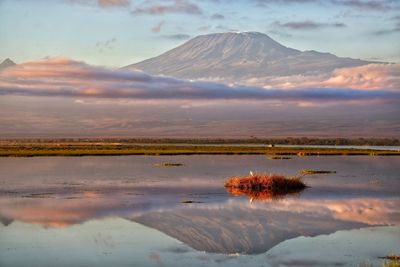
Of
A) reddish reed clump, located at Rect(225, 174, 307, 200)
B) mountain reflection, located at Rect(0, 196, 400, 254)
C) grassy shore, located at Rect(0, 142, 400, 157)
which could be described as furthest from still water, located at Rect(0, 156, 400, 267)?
grassy shore, located at Rect(0, 142, 400, 157)

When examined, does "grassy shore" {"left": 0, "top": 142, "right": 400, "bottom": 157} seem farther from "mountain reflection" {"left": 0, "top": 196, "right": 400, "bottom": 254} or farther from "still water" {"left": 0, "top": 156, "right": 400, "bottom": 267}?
"mountain reflection" {"left": 0, "top": 196, "right": 400, "bottom": 254}

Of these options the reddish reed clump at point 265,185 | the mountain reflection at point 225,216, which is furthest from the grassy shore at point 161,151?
the mountain reflection at point 225,216

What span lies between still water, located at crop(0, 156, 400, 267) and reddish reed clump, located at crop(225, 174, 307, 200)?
838 millimetres

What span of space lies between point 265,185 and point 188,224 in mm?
13845

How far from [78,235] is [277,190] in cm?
1784

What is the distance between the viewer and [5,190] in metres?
39.1

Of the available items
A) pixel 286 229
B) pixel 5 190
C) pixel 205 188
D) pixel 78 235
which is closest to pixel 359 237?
pixel 286 229

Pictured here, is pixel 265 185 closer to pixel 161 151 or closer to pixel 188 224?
pixel 188 224

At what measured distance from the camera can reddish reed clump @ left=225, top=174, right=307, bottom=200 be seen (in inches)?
1551

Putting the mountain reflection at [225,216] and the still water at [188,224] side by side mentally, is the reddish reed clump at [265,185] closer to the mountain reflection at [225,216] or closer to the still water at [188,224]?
the still water at [188,224]

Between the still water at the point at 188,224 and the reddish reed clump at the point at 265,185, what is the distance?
84 cm

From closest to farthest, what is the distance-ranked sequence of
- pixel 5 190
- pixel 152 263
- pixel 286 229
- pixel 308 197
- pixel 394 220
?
pixel 152 263 < pixel 286 229 < pixel 394 220 < pixel 308 197 < pixel 5 190

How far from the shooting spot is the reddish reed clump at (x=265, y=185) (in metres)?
39.4

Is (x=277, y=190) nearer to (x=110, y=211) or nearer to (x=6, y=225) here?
(x=110, y=211)
